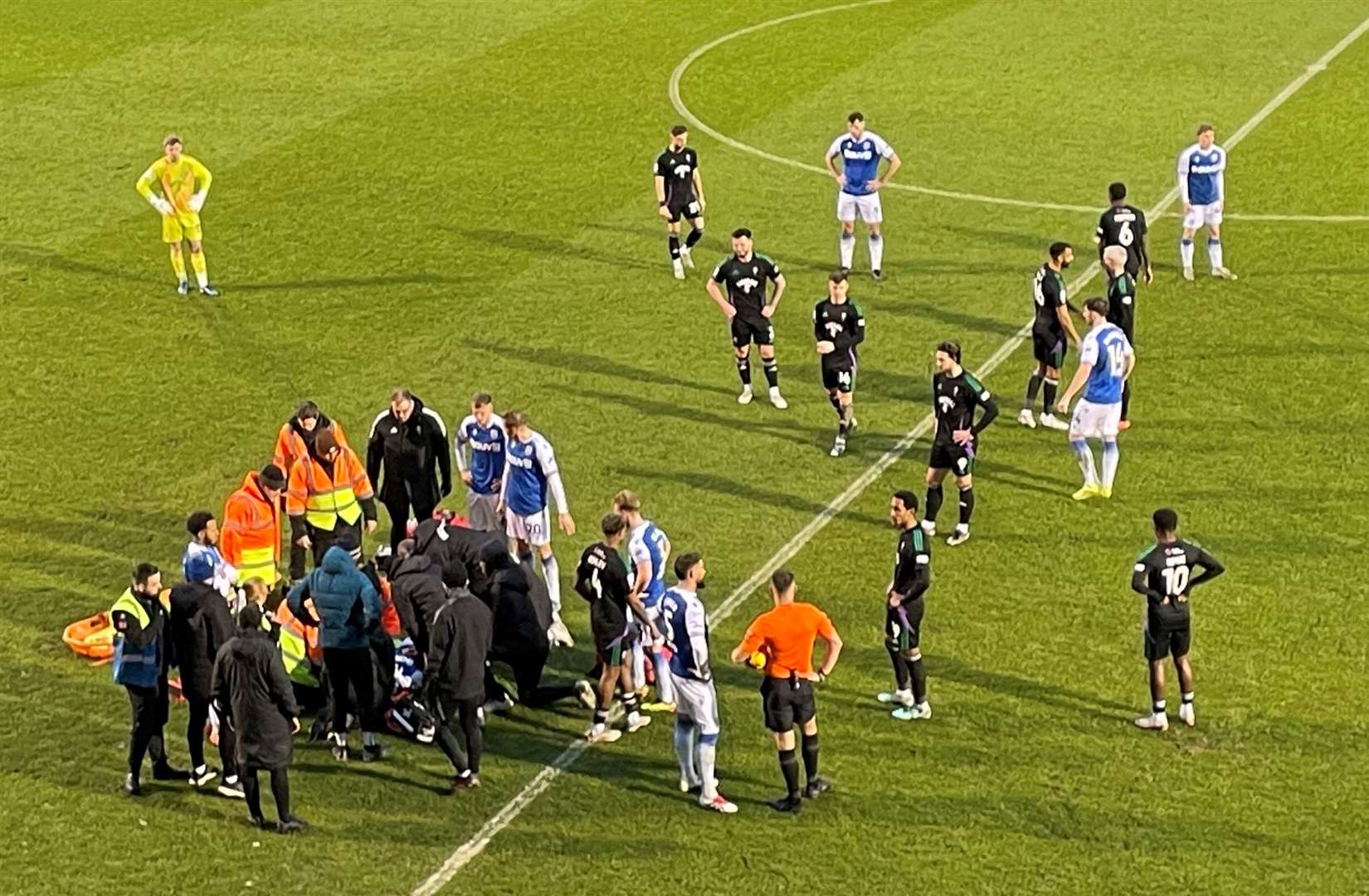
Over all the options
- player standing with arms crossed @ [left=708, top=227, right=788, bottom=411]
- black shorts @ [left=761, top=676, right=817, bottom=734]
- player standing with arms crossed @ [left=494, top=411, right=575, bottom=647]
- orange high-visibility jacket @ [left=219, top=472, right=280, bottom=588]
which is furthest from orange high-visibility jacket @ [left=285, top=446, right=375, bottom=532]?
black shorts @ [left=761, top=676, right=817, bottom=734]

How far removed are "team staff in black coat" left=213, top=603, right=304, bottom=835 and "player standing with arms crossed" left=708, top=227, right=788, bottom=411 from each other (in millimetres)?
8284

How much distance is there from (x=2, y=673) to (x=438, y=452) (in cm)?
411

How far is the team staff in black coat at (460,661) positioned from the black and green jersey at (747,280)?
7.26 meters

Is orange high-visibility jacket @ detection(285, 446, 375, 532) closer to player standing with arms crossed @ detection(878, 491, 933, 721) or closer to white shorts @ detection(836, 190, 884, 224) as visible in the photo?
player standing with arms crossed @ detection(878, 491, 933, 721)

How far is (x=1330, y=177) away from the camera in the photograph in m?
29.5

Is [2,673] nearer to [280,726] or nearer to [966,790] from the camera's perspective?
[280,726]

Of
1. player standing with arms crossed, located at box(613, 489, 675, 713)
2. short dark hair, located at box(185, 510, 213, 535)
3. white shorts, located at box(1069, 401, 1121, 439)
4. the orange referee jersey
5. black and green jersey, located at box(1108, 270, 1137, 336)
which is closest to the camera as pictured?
the orange referee jersey

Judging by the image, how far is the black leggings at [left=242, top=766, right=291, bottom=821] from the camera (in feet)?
50.1

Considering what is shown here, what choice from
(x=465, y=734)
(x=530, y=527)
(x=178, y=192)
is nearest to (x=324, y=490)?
(x=530, y=527)

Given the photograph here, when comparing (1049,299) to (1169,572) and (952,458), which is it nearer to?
(952,458)

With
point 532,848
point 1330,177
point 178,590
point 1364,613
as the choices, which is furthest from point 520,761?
point 1330,177

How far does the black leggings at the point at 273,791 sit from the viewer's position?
50.1 feet

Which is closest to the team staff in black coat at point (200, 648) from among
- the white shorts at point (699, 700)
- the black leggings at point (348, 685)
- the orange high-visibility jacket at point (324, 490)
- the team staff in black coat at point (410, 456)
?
the black leggings at point (348, 685)

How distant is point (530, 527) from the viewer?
18406mm
